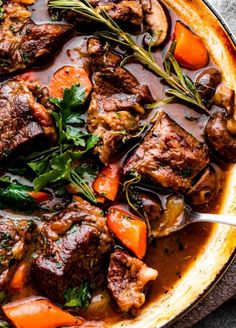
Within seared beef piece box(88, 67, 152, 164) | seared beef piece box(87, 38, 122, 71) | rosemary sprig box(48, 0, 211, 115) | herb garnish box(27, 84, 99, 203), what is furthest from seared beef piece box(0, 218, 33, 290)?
rosemary sprig box(48, 0, 211, 115)

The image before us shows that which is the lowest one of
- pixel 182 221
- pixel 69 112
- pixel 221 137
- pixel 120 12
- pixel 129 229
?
pixel 129 229

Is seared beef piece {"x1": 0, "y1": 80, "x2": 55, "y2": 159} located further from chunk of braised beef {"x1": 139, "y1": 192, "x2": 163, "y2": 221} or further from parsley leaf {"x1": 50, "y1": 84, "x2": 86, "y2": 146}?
chunk of braised beef {"x1": 139, "y1": 192, "x2": 163, "y2": 221}

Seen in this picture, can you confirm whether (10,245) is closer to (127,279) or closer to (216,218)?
(127,279)

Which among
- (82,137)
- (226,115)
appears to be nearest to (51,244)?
(82,137)

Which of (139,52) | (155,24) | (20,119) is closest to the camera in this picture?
(20,119)

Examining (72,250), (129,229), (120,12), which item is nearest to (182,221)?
(129,229)

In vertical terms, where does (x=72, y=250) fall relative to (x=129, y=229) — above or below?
below
